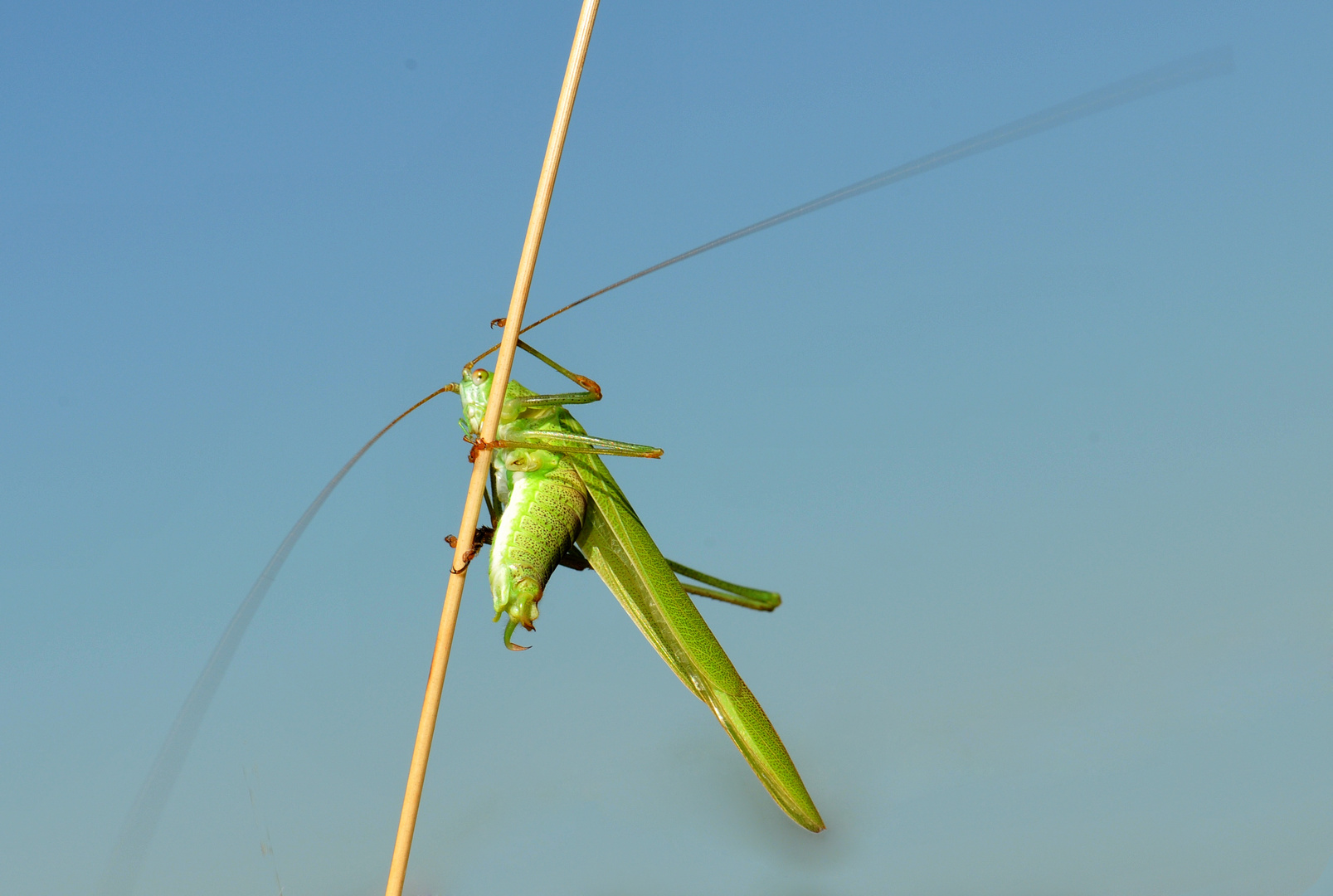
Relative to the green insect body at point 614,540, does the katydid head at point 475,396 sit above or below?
above

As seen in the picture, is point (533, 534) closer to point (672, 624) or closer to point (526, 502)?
point (526, 502)

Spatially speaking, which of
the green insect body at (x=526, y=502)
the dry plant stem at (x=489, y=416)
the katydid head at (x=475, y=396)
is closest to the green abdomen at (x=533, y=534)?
the green insect body at (x=526, y=502)

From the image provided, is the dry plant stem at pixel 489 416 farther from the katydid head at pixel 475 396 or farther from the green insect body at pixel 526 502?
the katydid head at pixel 475 396

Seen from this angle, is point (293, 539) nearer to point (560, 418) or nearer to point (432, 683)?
point (432, 683)

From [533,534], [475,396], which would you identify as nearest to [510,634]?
[533,534]

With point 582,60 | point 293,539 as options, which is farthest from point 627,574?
point 582,60

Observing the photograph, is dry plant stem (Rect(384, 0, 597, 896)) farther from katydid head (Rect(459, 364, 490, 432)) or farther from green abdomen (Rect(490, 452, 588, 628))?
katydid head (Rect(459, 364, 490, 432))

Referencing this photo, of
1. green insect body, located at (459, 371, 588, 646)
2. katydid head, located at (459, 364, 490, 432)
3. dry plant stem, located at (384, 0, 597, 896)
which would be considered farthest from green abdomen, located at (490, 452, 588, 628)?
dry plant stem, located at (384, 0, 597, 896)

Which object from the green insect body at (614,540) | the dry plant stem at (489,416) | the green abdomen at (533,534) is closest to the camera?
the dry plant stem at (489,416)

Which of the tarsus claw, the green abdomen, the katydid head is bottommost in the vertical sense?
the tarsus claw
